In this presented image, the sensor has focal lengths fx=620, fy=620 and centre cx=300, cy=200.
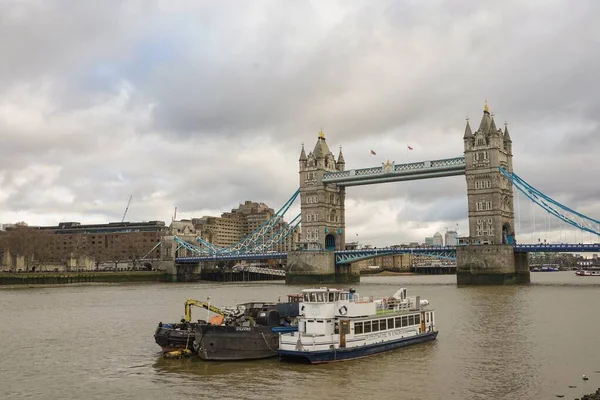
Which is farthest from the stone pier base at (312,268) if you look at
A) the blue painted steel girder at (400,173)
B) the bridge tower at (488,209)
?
the bridge tower at (488,209)

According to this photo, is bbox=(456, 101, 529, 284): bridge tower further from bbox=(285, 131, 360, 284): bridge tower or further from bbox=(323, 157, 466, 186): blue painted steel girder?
bbox=(285, 131, 360, 284): bridge tower

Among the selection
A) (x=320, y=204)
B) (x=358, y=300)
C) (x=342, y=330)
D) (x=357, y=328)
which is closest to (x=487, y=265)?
(x=320, y=204)

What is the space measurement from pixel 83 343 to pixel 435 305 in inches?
1095

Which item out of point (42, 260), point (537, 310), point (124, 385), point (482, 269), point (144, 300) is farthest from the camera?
point (42, 260)

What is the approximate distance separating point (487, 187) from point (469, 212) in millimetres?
4160

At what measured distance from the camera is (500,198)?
274 feet

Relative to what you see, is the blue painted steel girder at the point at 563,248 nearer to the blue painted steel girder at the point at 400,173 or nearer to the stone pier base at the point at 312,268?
the blue painted steel girder at the point at 400,173

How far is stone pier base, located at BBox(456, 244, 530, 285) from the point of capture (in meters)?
76.6

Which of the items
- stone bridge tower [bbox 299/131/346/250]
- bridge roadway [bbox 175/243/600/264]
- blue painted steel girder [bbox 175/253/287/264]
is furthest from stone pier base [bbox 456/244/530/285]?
blue painted steel girder [bbox 175/253/287/264]

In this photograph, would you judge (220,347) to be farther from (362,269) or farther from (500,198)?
(362,269)

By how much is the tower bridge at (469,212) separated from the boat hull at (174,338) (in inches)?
2249

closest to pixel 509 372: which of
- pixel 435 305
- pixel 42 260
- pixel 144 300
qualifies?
pixel 435 305

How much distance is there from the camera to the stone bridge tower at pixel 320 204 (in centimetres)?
10200

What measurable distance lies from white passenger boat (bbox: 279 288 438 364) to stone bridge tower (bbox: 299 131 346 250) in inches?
2778
